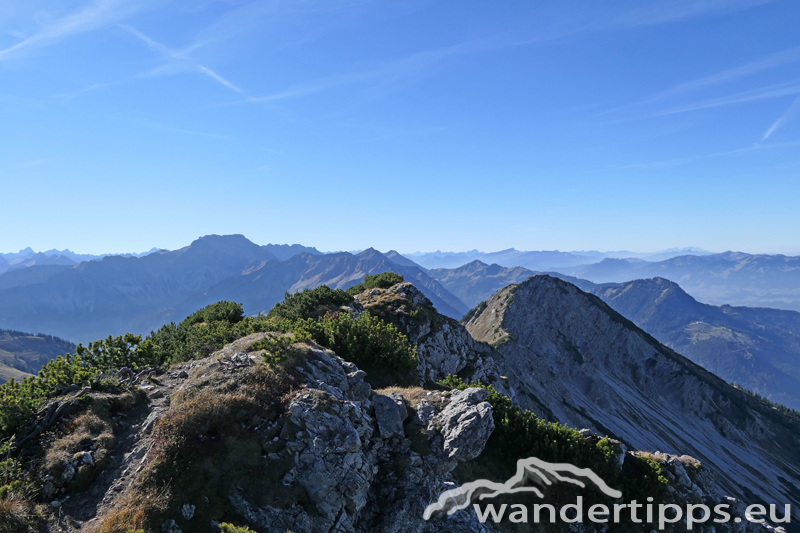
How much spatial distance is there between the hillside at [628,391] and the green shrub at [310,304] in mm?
73400

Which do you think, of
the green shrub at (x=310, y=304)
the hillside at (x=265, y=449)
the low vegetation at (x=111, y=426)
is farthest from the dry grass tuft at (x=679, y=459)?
the green shrub at (x=310, y=304)

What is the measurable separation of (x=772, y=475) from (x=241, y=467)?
200491 millimetres

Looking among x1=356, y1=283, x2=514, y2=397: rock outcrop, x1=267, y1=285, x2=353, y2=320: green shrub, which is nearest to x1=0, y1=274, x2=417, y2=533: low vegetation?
x1=267, y1=285, x2=353, y2=320: green shrub

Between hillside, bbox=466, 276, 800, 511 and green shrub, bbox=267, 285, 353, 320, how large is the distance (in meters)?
73.4

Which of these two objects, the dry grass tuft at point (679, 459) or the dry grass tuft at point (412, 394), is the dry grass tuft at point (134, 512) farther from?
the dry grass tuft at point (679, 459)

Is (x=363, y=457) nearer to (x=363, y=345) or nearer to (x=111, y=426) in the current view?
(x=363, y=345)

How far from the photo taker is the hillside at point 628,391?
128000 mm

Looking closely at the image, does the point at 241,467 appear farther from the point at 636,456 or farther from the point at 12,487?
the point at 636,456

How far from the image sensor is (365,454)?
1789 cm

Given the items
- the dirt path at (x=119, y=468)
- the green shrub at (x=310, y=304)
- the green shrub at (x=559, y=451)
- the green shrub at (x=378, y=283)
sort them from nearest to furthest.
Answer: the dirt path at (x=119, y=468), the green shrub at (x=559, y=451), the green shrub at (x=310, y=304), the green shrub at (x=378, y=283)

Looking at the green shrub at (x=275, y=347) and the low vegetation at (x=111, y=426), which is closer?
the low vegetation at (x=111, y=426)

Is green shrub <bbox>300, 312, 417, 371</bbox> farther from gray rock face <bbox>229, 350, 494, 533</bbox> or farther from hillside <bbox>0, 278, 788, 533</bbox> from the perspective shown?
gray rock face <bbox>229, 350, 494, 533</bbox>

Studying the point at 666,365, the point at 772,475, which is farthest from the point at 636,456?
the point at 666,365

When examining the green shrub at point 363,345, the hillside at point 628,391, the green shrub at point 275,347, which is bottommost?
the hillside at point 628,391
